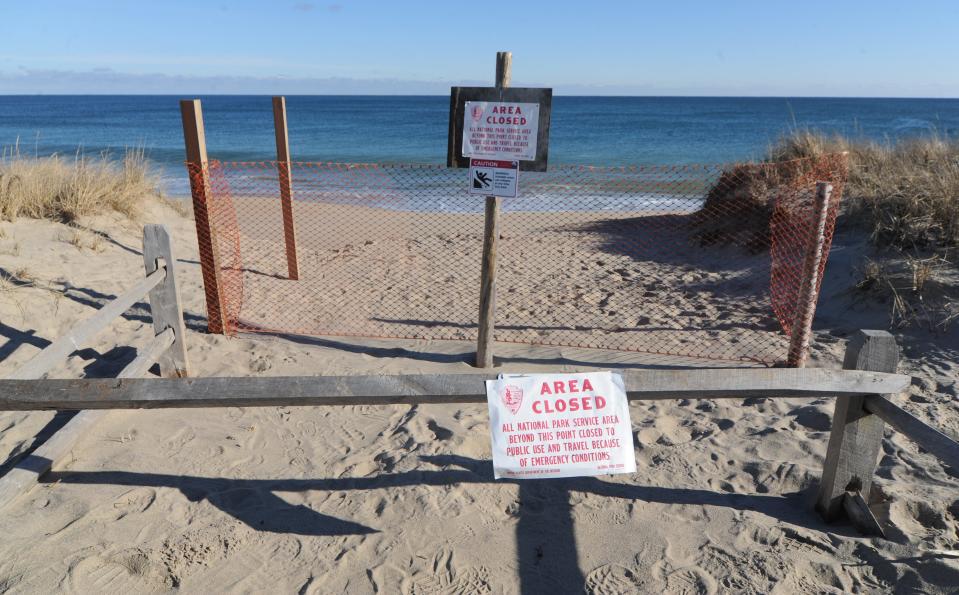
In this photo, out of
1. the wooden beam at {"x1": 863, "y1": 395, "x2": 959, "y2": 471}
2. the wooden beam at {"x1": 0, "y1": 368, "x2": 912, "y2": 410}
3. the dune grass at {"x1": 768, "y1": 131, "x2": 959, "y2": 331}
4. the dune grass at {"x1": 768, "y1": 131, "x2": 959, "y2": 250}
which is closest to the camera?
the wooden beam at {"x1": 863, "y1": 395, "x2": 959, "y2": 471}

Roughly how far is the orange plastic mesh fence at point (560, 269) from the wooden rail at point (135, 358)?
1.00 m

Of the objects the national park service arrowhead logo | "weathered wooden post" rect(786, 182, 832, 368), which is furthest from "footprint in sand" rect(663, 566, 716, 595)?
"weathered wooden post" rect(786, 182, 832, 368)

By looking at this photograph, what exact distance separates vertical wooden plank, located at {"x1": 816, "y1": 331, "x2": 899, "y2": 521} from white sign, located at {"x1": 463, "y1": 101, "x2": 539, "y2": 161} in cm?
231

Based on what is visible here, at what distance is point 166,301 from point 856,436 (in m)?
4.16

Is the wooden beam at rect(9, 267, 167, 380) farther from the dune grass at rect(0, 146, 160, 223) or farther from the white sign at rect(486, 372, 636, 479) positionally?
the dune grass at rect(0, 146, 160, 223)

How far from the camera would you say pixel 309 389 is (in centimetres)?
254

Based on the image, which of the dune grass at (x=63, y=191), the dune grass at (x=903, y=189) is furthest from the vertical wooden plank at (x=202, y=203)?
the dune grass at (x=903, y=189)

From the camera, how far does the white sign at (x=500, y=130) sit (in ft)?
14.1

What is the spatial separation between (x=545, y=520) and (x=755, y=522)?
0.95 meters

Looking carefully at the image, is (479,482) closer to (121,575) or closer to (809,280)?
(121,575)

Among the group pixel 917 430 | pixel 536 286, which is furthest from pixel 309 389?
pixel 536 286

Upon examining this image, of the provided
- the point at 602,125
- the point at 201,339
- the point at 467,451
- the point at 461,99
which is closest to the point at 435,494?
the point at 467,451

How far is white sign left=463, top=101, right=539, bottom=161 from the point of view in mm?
4285

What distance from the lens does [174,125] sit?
146ft
